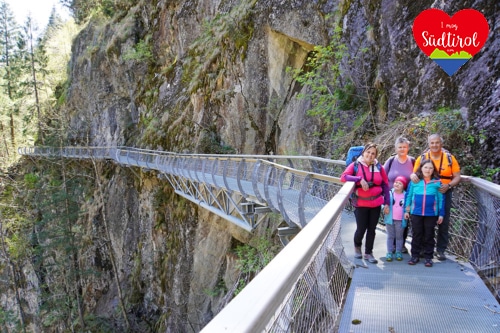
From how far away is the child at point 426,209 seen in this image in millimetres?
4383

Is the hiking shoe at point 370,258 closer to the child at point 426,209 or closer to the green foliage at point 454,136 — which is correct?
the child at point 426,209

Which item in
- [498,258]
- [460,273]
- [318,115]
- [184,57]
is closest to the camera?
[498,258]

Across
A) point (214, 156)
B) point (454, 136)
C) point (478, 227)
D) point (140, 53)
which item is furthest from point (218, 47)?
point (478, 227)

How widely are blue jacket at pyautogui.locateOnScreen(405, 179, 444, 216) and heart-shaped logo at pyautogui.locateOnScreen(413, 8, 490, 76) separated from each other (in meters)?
3.87

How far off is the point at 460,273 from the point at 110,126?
29.9 m

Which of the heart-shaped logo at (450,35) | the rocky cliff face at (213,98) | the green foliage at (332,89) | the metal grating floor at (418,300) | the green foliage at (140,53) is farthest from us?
the green foliage at (140,53)

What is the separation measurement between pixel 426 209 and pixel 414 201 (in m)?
0.16

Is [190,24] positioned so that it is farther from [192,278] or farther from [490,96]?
[490,96]

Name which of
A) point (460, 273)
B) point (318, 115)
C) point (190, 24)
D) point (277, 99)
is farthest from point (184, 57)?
point (460, 273)

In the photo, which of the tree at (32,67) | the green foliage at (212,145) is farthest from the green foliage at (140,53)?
the tree at (32,67)

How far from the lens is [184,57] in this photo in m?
22.8

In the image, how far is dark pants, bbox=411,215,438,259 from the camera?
438 centimetres

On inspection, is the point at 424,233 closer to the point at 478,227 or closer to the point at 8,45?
the point at 478,227

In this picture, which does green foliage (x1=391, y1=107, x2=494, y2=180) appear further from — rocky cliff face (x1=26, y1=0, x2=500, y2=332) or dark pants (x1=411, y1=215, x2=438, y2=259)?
dark pants (x1=411, y1=215, x2=438, y2=259)
